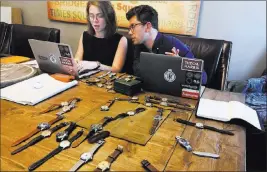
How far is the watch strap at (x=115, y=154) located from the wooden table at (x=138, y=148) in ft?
0.04

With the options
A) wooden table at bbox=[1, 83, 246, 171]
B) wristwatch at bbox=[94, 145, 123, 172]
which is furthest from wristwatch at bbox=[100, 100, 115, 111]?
wristwatch at bbox=[94, 145, 123, 172]

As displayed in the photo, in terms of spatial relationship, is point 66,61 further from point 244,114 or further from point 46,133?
point 244,114

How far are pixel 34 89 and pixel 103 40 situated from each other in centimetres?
94

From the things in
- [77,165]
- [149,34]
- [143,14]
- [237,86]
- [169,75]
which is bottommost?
[237,86]

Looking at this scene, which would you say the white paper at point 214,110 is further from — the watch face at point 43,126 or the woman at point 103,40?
the woman at point 103,40

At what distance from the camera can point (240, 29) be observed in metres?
2.31

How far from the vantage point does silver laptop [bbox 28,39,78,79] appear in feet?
4.03

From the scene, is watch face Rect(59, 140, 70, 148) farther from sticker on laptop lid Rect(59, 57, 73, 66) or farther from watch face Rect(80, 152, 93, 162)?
sticker on laptop lid Rect(59, 57, 73, 66)

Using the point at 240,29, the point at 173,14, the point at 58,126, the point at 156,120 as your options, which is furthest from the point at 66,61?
the point at 240,29

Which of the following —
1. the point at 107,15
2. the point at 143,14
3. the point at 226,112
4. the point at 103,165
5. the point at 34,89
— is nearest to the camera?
the point at 103,165

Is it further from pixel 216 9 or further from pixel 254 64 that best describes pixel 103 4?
pixel 254 64

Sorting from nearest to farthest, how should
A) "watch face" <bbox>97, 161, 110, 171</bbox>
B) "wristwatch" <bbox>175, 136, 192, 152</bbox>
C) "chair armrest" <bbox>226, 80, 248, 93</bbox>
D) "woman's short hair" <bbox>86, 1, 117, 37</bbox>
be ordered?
"watch face" <bbox>97, 161, 110, 171</bbox> → "wristwatch" <bbox>175, 136, 192, 152</bbox> → "woman's short hair" <bbox>86, 1, 117, 37</bbox> → "chair armrest" <bbox>226, 80, 248, 93</bbox>

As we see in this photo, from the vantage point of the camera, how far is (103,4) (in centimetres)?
183

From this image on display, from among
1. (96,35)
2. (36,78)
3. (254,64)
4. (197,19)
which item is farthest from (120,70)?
(254,64)
